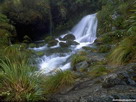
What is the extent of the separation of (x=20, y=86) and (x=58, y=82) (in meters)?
1.35

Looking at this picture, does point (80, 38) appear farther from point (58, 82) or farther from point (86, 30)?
point (58, 82)

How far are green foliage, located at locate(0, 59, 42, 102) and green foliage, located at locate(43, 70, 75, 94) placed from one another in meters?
0.68

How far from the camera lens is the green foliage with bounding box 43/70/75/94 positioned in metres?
4.59

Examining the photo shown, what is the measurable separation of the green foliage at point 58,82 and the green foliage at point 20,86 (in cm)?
68

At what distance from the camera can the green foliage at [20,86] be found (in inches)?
139

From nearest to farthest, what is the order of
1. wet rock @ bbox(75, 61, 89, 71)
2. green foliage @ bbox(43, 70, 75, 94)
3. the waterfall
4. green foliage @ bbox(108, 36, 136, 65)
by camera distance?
green foliage @ bbox(43, 70, 75, 94), green foliage @ bbox(108, 36, 136, 65), wet rock @ bbox(75, 61, 89, 71), the waterfall

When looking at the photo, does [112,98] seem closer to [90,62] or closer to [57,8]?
[90,62]

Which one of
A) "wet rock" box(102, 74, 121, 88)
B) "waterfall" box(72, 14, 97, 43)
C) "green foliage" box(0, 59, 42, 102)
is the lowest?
"wet rock" box(102, 74, 121, 88)

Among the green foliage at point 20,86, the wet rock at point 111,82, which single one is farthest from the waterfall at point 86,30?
the green foliage at point 20,86

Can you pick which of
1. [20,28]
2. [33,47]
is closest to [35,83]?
[33,47]

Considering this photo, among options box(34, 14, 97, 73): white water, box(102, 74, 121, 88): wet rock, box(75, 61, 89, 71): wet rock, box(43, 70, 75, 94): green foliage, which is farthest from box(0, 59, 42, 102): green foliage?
box(34, 14, 97, 73): white water

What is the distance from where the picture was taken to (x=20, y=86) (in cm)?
369

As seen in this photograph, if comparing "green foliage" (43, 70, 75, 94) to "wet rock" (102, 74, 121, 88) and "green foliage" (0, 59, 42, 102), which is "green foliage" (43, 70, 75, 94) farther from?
"wet rock" (102, 74, 121, 88)

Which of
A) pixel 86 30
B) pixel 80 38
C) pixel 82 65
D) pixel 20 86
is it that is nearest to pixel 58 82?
pixel 20 86
